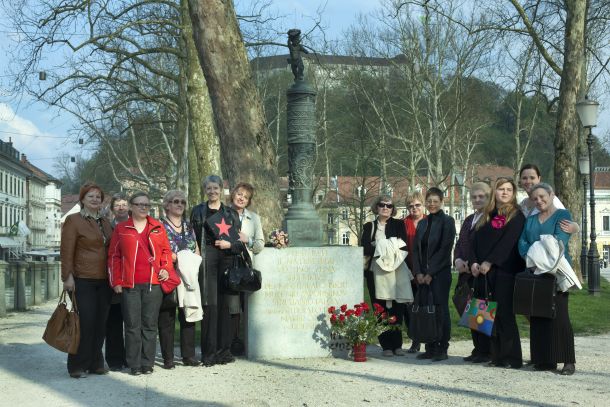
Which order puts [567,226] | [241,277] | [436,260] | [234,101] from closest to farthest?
1. [567,226]
2. [241,277]
3. [436,260]
4. [234,101]

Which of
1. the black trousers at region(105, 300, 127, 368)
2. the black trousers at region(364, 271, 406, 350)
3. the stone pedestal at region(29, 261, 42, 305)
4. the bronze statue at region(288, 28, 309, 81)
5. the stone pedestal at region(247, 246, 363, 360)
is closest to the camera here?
the black trousers at region(105, 300, 127, 368)

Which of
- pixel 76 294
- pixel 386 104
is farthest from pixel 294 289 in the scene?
pixel 386 104

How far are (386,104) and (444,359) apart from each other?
32138 mm

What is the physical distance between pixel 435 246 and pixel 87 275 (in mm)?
3662

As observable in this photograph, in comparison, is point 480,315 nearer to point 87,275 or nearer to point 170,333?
point 170,333

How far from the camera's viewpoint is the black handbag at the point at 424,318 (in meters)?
9.09

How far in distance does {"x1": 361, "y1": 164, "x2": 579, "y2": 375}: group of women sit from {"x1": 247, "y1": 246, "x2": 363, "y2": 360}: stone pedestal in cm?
35

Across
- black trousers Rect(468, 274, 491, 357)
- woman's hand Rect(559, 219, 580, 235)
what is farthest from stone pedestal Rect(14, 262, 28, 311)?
woman's hand Rect(559, 219, 580, 235)

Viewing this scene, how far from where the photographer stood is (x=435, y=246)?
30.4ft

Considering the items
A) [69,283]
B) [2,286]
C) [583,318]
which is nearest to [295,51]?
[69,283]

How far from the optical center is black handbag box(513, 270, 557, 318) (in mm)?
8234

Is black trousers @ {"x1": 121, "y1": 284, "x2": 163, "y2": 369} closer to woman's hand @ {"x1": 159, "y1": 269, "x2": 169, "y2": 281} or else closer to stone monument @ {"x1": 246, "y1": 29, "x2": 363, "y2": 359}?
woman's hand @ {"x1": 159, "y1": 269, "x2": 169, "y2": 281}

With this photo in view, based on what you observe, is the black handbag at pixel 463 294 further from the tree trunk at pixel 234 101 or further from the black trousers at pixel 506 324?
the tree trunk at pixel 234 101

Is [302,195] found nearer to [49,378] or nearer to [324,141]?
[49,378]
